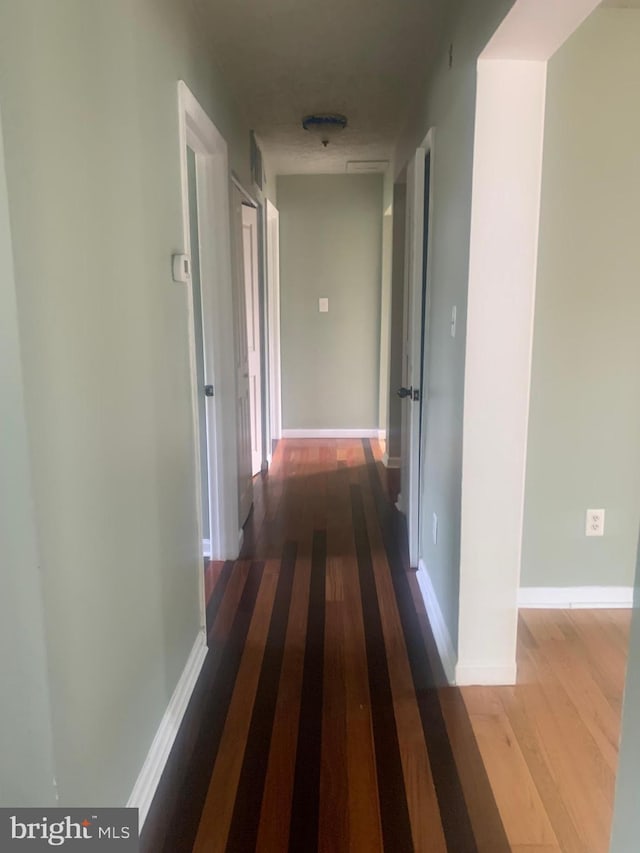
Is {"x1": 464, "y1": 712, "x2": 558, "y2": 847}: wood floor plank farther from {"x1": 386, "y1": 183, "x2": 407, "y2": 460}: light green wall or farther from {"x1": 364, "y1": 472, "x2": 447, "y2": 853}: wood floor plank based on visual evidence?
{"x1": 386, "y1": 183, "x2": 407, "y2": 460}: light green wall

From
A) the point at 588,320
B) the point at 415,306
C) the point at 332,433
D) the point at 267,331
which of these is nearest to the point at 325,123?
the point at 415,306

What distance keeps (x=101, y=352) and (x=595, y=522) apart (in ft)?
7.29

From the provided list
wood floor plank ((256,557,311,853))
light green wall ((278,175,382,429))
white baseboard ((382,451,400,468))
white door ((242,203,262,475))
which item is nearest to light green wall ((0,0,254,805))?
wood floor plank ((256,557,311,853))

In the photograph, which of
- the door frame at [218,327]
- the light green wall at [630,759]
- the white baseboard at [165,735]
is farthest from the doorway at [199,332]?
the light green wall at [630,759]

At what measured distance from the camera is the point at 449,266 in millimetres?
2301

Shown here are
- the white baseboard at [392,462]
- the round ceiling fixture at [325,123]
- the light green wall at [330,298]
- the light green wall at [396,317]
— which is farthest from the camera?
the light green wall at [330,298]

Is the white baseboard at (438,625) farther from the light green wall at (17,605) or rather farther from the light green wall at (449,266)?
the light green wall at (17,605)

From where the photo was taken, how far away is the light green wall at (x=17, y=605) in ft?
3.30

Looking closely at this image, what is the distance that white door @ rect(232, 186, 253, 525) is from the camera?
11.1 ft

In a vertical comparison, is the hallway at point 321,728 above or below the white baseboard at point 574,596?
below

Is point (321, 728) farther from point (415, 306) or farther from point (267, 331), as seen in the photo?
point (267, 331)

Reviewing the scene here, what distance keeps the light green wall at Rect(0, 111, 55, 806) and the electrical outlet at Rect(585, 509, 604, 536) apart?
7.50ft

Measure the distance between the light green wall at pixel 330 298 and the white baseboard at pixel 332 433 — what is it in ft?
0.14

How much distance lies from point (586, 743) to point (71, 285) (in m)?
1.96
